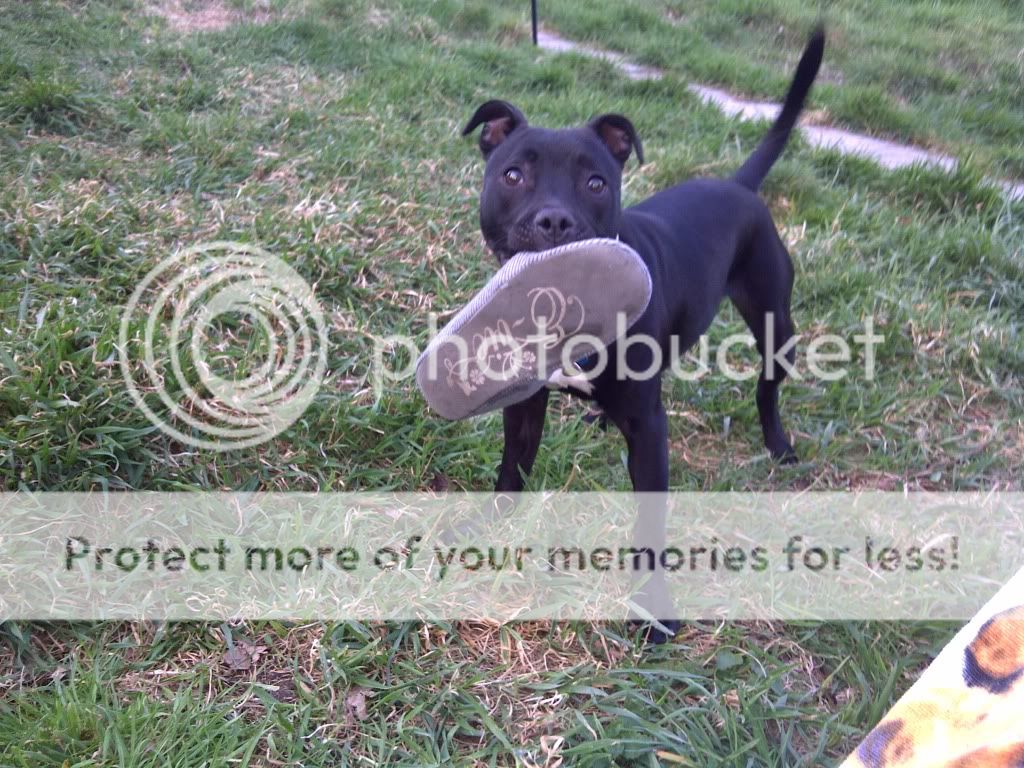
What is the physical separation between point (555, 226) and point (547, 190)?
206 mm

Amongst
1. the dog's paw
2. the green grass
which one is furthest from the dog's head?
the green grass

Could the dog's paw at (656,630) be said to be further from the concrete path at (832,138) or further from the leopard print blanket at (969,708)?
the concrete path at (832,138)

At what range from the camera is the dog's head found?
7.00ft

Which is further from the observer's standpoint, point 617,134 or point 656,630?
point 617,134

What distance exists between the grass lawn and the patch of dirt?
0.13ft

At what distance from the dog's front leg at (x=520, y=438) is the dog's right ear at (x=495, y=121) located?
808mm

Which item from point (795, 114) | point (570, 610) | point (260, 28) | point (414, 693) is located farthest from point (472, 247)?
point (260, 28)

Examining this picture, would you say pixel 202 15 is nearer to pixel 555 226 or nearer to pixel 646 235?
pixel 646 235

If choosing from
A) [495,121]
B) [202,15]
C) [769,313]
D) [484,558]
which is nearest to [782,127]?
[769,313]

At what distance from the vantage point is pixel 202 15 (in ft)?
20.9

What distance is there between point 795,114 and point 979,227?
1804 mm

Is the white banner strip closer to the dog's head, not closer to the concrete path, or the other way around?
the dog's head

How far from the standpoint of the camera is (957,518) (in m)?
2.75

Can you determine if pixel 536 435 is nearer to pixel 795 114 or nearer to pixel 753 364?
pixel 753 364
